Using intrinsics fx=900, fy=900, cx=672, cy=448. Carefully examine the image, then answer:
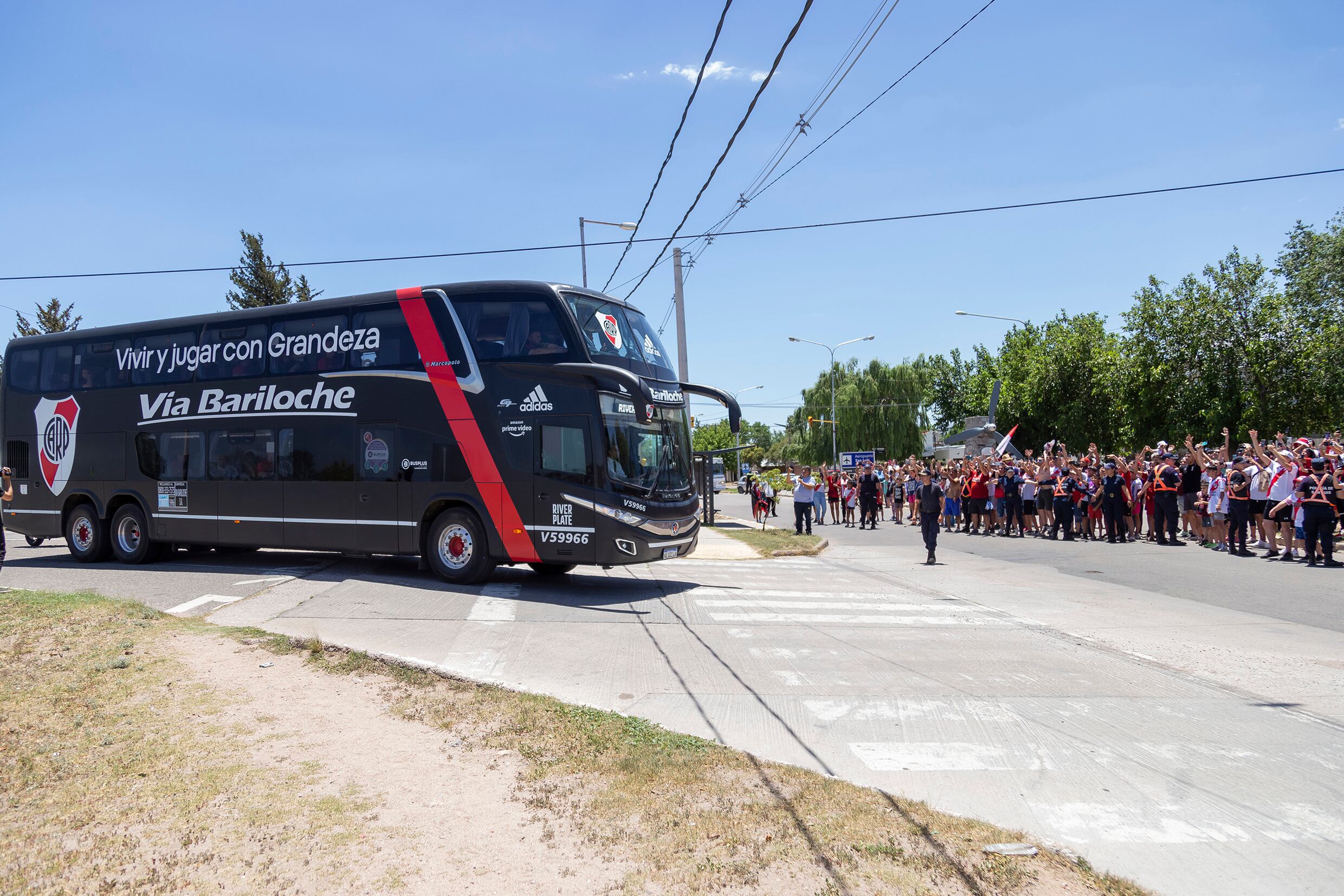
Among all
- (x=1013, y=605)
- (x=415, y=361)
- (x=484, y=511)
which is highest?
(x=415, y=361)

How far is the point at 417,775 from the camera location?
5055 mm

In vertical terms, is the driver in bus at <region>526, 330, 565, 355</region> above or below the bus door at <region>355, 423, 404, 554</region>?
above

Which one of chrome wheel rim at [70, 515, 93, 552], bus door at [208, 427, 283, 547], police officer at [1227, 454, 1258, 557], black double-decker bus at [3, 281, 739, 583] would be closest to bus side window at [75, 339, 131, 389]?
black double-decker bus at [3, 281, 739, 583]

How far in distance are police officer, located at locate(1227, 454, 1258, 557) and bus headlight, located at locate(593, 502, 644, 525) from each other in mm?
11695

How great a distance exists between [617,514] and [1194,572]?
9.49m

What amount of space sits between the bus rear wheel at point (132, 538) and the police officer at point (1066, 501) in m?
18.8

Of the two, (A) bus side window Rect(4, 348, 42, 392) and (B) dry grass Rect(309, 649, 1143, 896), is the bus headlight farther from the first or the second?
(A) bus side window Rect(4, 348, 42, 392)

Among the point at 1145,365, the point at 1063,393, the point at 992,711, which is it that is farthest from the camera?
the point at 1063,393

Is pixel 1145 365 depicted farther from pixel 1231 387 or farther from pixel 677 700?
pixel 677 700

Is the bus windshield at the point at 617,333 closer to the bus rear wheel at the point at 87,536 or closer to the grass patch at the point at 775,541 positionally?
the grass patch at the point at 775,541

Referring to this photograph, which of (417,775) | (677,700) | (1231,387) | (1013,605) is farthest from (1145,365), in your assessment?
(417,775)

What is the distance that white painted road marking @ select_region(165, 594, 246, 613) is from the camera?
418 inches

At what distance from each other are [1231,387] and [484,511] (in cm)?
3042

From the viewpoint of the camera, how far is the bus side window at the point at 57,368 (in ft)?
52.0
